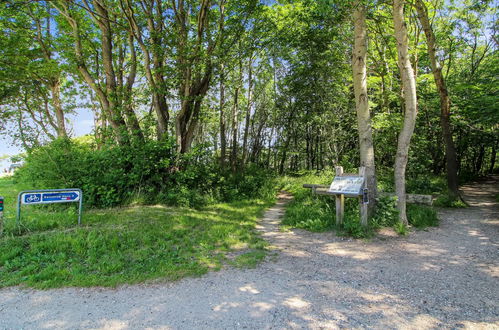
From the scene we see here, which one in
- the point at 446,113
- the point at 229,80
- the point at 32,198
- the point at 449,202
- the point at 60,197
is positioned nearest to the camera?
the point at 32,198

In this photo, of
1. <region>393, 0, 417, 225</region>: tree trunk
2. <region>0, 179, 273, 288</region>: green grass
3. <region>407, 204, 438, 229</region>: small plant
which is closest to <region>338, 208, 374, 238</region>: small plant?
<region>393, 0, 417, 225</region>: tree trunk

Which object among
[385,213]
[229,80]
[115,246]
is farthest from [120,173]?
[385,213]

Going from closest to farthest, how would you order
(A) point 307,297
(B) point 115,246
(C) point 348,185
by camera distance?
(A) point 307,297 < (B) point 115,246 < (C) point 348,185

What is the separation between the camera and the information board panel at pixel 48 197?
5064mm

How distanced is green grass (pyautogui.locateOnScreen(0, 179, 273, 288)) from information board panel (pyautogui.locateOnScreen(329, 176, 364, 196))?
216cm

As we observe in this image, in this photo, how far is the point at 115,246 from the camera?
456cm

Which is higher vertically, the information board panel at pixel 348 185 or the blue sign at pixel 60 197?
the information board panel at pixel 348 185

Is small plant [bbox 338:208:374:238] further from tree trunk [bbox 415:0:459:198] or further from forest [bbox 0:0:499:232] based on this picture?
tree trunk [bbox 415:0:459:198]

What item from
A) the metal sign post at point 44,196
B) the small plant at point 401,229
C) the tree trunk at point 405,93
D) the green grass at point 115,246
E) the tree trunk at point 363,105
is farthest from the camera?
the tree trunk at point 363,105

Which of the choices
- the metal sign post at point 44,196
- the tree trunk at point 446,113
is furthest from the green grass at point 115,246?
the tree trunk at point 446,113

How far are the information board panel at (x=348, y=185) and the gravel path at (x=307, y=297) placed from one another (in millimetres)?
1387

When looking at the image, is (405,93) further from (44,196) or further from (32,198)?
(32,198)

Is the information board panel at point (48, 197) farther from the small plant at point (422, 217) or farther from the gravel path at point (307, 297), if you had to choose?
the small plant at point (422, 217)

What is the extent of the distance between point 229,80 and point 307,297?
9720 mm
